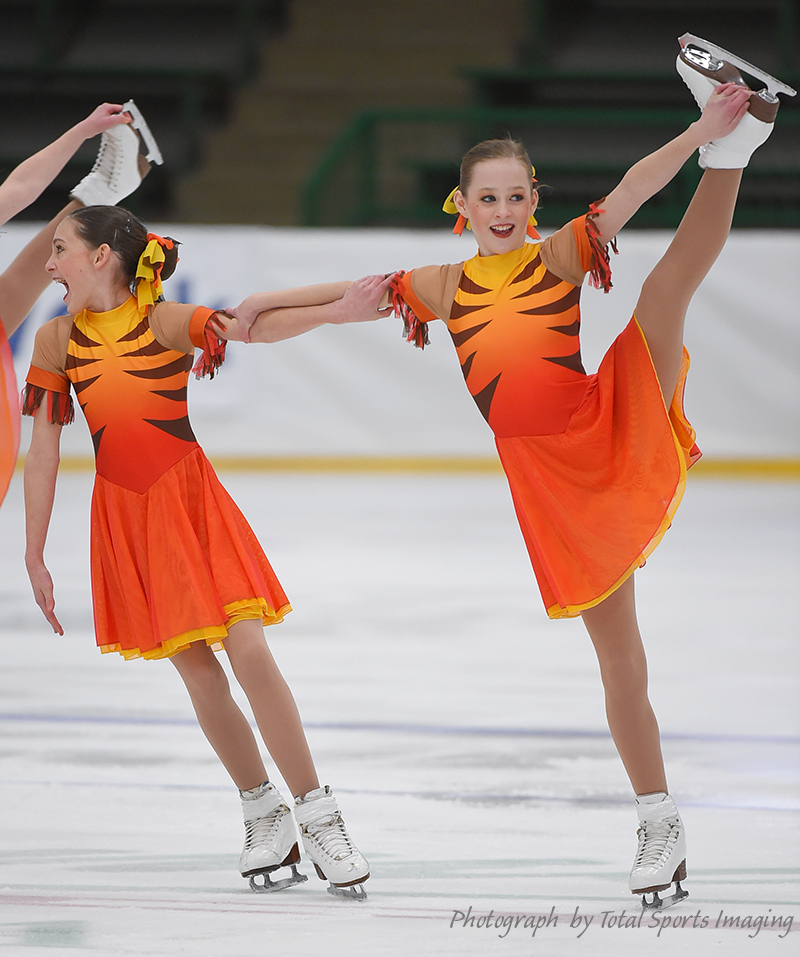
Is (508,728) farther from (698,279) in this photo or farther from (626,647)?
(698,279)

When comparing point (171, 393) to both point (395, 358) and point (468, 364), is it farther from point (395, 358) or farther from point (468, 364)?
point (395, 358)

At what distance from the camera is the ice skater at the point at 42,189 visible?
2619 millimetres

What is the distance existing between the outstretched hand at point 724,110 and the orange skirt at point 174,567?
105 cm

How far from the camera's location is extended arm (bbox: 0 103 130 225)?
2.59 m

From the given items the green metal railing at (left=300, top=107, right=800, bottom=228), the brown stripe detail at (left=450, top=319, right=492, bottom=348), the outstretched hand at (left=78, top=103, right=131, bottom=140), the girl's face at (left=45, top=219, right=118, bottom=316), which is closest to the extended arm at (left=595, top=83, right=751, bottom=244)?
the brown stripe detail at (left=450, top=319, right=492, bottom=348)

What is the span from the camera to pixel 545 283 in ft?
7.50

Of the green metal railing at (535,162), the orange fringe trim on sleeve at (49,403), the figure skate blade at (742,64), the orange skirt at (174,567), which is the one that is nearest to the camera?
the figure skate blade at (742,64)

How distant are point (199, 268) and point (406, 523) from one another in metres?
2.35

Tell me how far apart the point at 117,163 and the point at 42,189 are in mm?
164

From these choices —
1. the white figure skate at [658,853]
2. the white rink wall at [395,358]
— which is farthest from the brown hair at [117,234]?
the white rink wall at [395,358]

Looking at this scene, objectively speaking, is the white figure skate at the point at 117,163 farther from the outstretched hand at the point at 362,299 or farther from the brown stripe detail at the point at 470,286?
the brown stripe detail at the point at 470,286

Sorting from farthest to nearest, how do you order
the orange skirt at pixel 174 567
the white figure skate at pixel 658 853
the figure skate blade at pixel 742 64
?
the orange skirt at pixel 174 567, the white figure skate at pixel 658 853, the figure skate blade at pixel 742 64

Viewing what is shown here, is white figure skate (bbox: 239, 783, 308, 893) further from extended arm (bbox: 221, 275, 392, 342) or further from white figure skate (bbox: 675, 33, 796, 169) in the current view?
white figure skate (bbox: 675, 33, 796, 169)

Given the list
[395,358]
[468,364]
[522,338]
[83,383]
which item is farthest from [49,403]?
[395,358]
